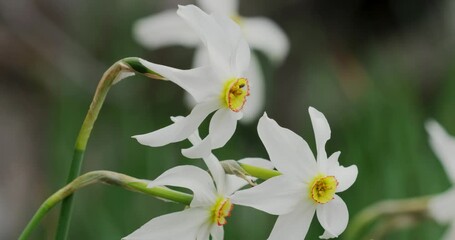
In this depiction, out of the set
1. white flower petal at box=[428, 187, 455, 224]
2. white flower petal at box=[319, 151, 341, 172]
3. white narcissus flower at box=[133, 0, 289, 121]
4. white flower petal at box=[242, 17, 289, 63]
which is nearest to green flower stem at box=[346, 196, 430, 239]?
white flower petal at box=[428, 187, 455, 224]

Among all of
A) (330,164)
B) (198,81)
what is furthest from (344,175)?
(198,81)

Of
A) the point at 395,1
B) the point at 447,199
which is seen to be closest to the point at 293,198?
the point at 447,199

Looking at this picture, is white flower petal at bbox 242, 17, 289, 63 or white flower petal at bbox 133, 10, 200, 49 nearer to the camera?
white flower petal at bbox 133, 10, 200, 49

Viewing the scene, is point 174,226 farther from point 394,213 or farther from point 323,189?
point 394,213

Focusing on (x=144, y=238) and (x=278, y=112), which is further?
(x=278, y=112)

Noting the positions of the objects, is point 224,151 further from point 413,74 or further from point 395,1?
point 395,1

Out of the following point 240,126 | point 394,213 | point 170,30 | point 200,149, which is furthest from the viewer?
point 240,126

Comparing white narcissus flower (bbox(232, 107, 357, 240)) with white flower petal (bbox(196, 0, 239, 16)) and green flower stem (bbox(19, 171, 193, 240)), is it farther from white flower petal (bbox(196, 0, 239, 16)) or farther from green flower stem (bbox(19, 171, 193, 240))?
white flower petal (bbox(196, 0, 239, 16))
